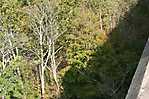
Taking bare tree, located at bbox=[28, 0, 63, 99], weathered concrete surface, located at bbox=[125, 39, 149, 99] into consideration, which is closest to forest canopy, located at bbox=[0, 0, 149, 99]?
bare tree, located at bbox=[28, 0, 63, 99]

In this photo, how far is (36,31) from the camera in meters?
23.5

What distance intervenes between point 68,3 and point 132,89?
17.4 m

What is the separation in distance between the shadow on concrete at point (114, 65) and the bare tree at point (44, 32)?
1354 mm

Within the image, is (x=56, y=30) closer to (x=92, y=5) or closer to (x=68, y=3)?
(x=68, y=3)

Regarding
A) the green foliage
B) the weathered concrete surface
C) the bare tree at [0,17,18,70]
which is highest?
the weathered concrete surface

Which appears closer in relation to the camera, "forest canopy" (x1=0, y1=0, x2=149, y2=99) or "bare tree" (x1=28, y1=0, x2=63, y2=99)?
"forest canopy" (x1=0, y1=0, x2=149, y2=99)

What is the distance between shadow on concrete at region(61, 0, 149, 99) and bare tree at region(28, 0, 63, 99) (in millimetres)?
1354

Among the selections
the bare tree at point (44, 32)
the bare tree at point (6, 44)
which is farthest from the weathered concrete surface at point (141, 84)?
the bare tree at point (44, 32)

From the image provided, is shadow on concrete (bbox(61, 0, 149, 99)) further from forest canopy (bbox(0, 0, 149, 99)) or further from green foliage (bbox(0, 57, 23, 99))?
green foliage (bbox(0, 57, 23, 99))

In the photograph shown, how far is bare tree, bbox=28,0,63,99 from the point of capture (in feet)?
75.6

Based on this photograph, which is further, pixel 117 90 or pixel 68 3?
pixel 68 3

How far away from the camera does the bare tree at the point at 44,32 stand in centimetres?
2305

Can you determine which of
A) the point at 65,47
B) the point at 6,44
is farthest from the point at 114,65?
the point at 6,44

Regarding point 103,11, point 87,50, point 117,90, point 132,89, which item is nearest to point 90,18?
point 103,11
